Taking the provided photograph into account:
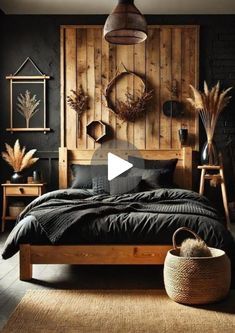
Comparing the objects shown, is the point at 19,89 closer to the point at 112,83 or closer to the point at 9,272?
the point at 112,83

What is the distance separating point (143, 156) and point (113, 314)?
3158 mm

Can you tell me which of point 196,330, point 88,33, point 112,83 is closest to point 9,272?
point 196,330

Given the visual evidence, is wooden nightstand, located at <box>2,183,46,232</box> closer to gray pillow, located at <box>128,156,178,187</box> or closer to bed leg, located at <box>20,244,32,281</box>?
gray pillow, located at <box>128,156,178,187</box>

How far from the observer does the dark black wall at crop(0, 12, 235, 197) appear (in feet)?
18.9

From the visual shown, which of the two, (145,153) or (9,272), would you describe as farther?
(145,153)

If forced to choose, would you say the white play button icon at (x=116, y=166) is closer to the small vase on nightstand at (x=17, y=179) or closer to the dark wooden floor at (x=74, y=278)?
the small vase on nightstand at (x=17, y=179)

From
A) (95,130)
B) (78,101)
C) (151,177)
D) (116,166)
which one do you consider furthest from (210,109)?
(78,101)

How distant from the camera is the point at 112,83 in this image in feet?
18.8

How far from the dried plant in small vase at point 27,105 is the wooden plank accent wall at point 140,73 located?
37cm

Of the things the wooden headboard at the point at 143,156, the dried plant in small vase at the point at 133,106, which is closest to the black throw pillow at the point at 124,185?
the wooden headboard at the point at 143,156

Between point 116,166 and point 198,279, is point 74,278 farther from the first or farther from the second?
point 116,166

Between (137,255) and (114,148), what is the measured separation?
2.69m

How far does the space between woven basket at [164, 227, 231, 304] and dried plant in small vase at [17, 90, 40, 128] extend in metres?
3.50

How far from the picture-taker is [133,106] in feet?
18.5
